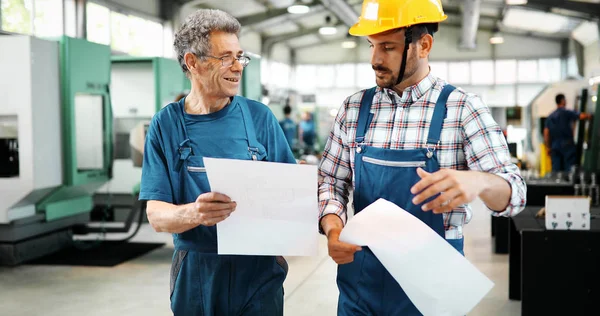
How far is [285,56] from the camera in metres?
24.1

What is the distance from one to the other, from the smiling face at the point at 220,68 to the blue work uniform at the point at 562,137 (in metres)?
10.3

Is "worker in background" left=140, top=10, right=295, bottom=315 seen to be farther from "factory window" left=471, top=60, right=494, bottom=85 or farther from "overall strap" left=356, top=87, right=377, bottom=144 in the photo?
"factory window" left=471, top=60, right=494, bottom=85

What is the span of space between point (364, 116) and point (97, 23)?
1053cm

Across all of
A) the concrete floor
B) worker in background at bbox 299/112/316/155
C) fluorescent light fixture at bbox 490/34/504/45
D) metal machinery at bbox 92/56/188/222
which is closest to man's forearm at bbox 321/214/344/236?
the concrete floor

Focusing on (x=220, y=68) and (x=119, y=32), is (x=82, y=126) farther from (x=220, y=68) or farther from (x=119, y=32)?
(x=220, y=68)

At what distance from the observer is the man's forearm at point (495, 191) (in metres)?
1.54

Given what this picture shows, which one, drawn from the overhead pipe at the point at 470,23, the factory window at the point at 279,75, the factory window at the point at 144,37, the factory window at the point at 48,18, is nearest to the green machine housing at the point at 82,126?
the factory window at the point at 48,18

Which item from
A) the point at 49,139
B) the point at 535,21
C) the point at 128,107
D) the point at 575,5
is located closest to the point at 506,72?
the point at 535,21

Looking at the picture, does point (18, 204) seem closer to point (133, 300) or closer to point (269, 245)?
point (133, 300)

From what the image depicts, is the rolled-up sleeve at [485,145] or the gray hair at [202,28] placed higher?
the gray hair at [202,28]

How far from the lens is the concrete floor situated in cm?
504

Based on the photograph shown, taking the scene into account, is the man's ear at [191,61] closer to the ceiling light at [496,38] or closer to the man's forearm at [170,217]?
the man's forearm at [170,217]

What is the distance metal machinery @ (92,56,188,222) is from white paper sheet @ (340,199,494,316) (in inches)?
295

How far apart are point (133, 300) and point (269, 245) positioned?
3.82 meters
